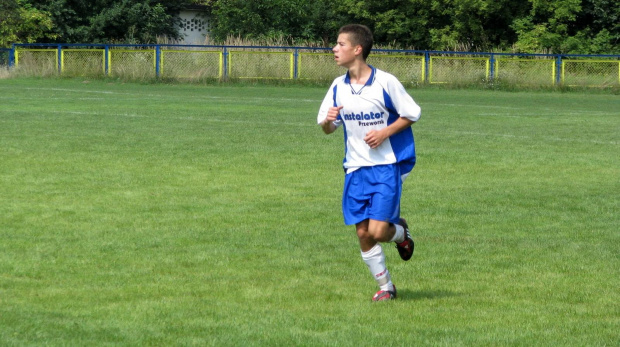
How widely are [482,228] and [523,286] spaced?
8.22 feet

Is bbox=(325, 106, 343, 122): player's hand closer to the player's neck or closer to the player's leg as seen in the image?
the player's neck

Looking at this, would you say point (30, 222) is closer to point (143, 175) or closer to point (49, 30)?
point (143, 175)

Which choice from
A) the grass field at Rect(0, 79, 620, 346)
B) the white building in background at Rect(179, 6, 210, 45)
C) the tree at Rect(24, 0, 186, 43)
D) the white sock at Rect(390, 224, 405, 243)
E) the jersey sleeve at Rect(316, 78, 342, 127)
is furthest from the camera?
the white building in background at Rect(179, 6, 210, 45)

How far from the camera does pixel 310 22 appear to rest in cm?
6159

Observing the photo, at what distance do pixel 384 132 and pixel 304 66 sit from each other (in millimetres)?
36843

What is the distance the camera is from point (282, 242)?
857 centimetres

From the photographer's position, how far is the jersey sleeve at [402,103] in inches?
253

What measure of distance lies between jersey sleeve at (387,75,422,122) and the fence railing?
118 ft

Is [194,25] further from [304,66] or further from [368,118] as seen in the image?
[368,118]

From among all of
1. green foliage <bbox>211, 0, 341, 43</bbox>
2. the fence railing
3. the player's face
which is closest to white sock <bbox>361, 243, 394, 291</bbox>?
the player's face

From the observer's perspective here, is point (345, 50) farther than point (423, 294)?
No

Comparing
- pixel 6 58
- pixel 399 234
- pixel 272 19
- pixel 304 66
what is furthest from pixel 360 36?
pixel 272 19

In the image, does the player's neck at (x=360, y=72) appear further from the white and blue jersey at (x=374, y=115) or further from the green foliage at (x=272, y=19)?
the green foliage at (x=272, y=19)

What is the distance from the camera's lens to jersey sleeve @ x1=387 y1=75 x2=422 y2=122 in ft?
21.1
